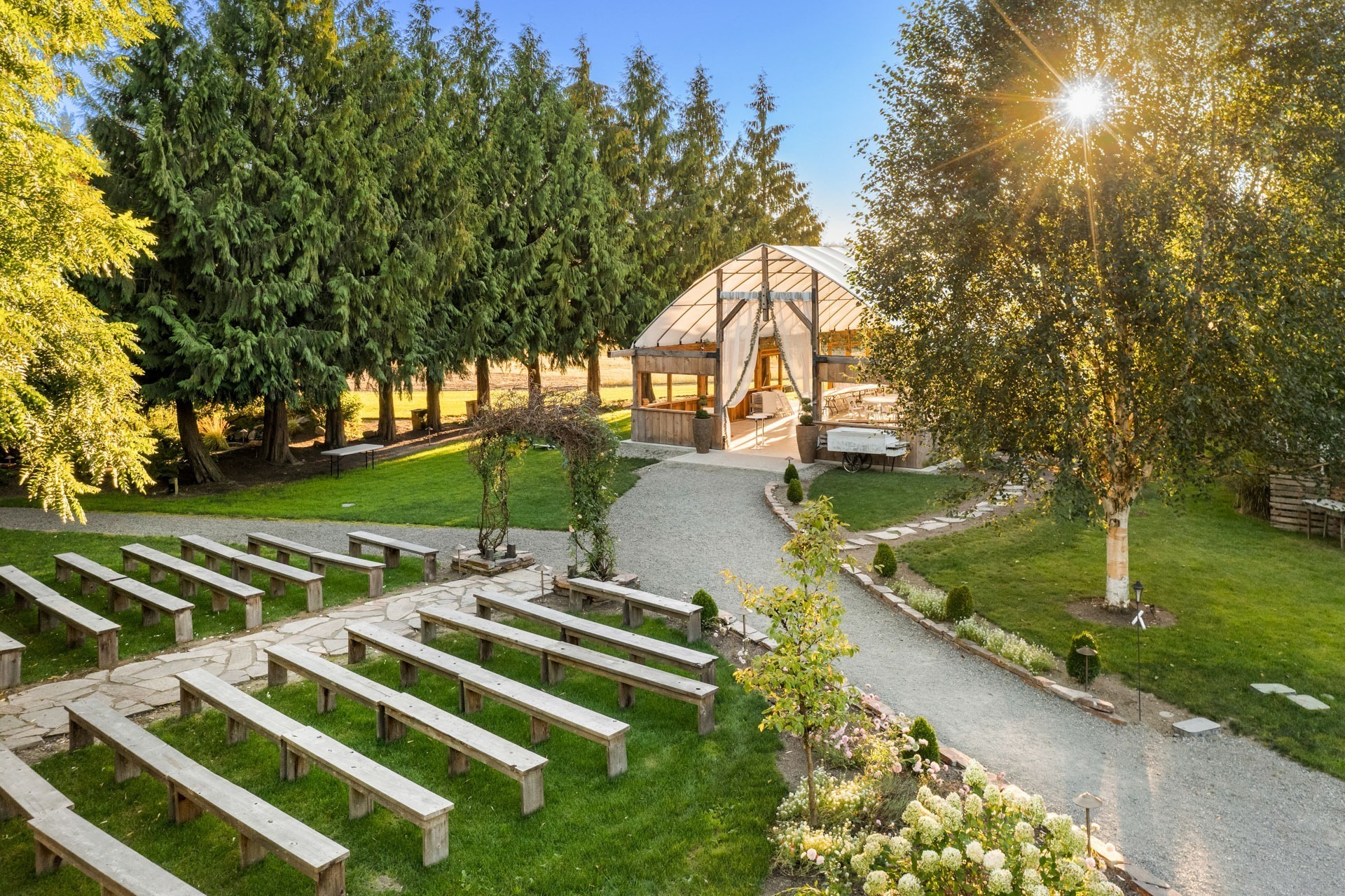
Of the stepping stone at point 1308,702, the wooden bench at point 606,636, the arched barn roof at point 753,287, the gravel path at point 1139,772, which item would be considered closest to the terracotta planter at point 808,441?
the arched barn roof at point 753,287

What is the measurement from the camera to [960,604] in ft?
32.5

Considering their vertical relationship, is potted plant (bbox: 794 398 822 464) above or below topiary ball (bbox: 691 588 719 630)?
above

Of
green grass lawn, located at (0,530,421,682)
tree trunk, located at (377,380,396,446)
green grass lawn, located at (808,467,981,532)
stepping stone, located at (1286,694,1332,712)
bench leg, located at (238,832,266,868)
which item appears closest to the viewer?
bench leg, located at (238,832,266,868)

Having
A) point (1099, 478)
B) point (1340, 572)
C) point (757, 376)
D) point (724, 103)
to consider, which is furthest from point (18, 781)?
point (724, 103)

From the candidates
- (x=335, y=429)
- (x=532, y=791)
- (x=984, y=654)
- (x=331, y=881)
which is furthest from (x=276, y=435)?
(x=331, y=881)

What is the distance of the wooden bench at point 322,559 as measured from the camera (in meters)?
10.8

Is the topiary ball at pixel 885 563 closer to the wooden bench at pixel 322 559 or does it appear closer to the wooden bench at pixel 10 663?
the wooden bench at pixel 322 559

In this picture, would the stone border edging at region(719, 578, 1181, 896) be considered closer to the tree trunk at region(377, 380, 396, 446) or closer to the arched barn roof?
the arched barn roof

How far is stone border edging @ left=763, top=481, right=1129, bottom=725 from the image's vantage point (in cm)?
796

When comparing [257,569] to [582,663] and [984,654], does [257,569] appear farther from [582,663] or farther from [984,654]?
[984,654]

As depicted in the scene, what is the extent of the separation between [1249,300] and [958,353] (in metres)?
2.71

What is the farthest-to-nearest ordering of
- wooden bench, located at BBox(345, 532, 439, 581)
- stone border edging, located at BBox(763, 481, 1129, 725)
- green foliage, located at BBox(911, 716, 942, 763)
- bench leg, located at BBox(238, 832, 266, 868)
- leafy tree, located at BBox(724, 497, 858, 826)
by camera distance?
1. wooden bench, located at BBox(345, 532, 439, 581)
2. stone border edging, located at BBox(763, 481, 1129, 725)
3. green foliage, located at BBox(911, 716, 942, 763)
4. leafy tree, located at BBox(724, 497, 858, 826)
5. bench leg, located at BBox(238, 832, 266, 868)

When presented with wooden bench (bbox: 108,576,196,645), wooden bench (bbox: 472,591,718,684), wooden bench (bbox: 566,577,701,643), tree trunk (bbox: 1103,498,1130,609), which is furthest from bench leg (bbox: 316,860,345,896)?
tree trunk (bbox: 1103,498,1130,609)

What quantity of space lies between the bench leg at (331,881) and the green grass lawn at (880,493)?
34.6ft
